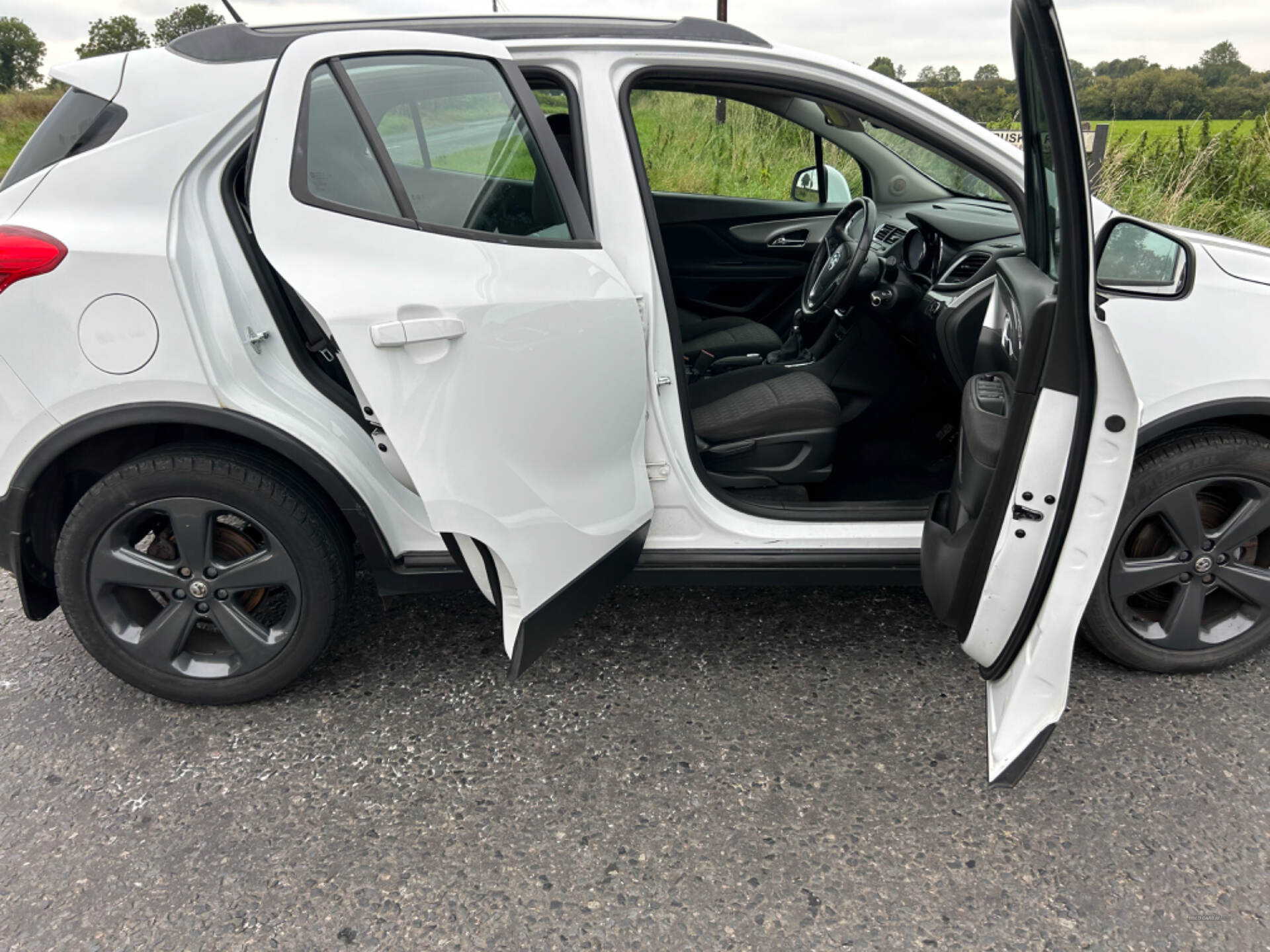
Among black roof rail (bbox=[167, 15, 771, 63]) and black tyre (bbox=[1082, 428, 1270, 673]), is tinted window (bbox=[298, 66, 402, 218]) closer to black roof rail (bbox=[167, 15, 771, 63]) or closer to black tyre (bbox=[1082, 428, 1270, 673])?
black roof rail (bbox=[167, 15, 771, 63])

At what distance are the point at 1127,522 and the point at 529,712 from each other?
1572 mm

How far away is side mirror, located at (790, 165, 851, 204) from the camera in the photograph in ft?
Result: 13.0

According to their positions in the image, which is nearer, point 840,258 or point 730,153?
point 840,258

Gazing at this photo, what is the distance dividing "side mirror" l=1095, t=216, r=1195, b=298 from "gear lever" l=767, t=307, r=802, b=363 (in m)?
1.24

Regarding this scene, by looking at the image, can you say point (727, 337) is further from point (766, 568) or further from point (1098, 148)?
point (1098, 148)

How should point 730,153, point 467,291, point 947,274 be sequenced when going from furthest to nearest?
point 730,153 < point 947,274 < point 467,291

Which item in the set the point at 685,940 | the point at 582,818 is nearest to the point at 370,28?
the point at 582,818

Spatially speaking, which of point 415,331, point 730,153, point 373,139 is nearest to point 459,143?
point 373,139

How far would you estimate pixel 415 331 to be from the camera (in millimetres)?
1772

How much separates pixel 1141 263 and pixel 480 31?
5.39 ft

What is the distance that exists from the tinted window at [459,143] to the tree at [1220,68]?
467cm

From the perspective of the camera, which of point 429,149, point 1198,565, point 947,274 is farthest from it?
point 947,274

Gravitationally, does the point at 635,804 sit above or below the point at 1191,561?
below

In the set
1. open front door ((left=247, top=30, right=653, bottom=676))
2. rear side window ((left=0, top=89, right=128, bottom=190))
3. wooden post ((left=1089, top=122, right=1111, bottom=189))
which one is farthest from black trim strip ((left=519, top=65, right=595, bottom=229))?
wooden post ((left=1089, top=122, right=1111, bottom=189))
